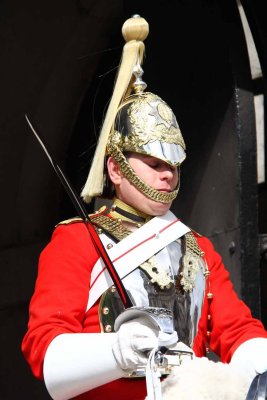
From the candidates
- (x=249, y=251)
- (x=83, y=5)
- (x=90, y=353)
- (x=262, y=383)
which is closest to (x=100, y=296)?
(x=90, y=353)

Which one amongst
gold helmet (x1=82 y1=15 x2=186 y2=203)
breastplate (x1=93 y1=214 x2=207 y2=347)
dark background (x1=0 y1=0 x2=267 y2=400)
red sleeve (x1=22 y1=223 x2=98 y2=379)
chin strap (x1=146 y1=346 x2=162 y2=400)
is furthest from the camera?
dark background (x1=0 y1=0 x2=267 y2=400)

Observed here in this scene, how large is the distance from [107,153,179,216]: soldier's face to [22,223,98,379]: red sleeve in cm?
15

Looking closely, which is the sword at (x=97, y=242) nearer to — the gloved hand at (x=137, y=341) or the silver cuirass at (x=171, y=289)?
the silver cuirass at (x=171, y=289)

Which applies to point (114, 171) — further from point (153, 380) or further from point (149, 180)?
point (153, 380)

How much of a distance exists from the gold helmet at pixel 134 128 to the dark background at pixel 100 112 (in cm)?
81

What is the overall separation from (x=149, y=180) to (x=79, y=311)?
0.40 m

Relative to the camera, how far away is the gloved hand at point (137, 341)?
293 centimetres

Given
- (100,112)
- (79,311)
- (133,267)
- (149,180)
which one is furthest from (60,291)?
(100,112)

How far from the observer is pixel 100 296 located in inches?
132

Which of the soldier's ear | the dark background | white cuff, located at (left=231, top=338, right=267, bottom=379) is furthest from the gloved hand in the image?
the dark background

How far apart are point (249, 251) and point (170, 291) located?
1118 mm

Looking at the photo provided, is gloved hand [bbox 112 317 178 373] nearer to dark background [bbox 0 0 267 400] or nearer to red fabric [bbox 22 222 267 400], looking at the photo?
red fabric [bbox 22 222 267 400]

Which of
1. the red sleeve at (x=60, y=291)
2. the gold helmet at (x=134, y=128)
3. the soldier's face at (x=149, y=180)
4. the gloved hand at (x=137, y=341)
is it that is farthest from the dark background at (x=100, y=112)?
the gloved hand at (x=137, y=341)

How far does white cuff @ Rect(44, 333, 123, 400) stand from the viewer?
3030mm
